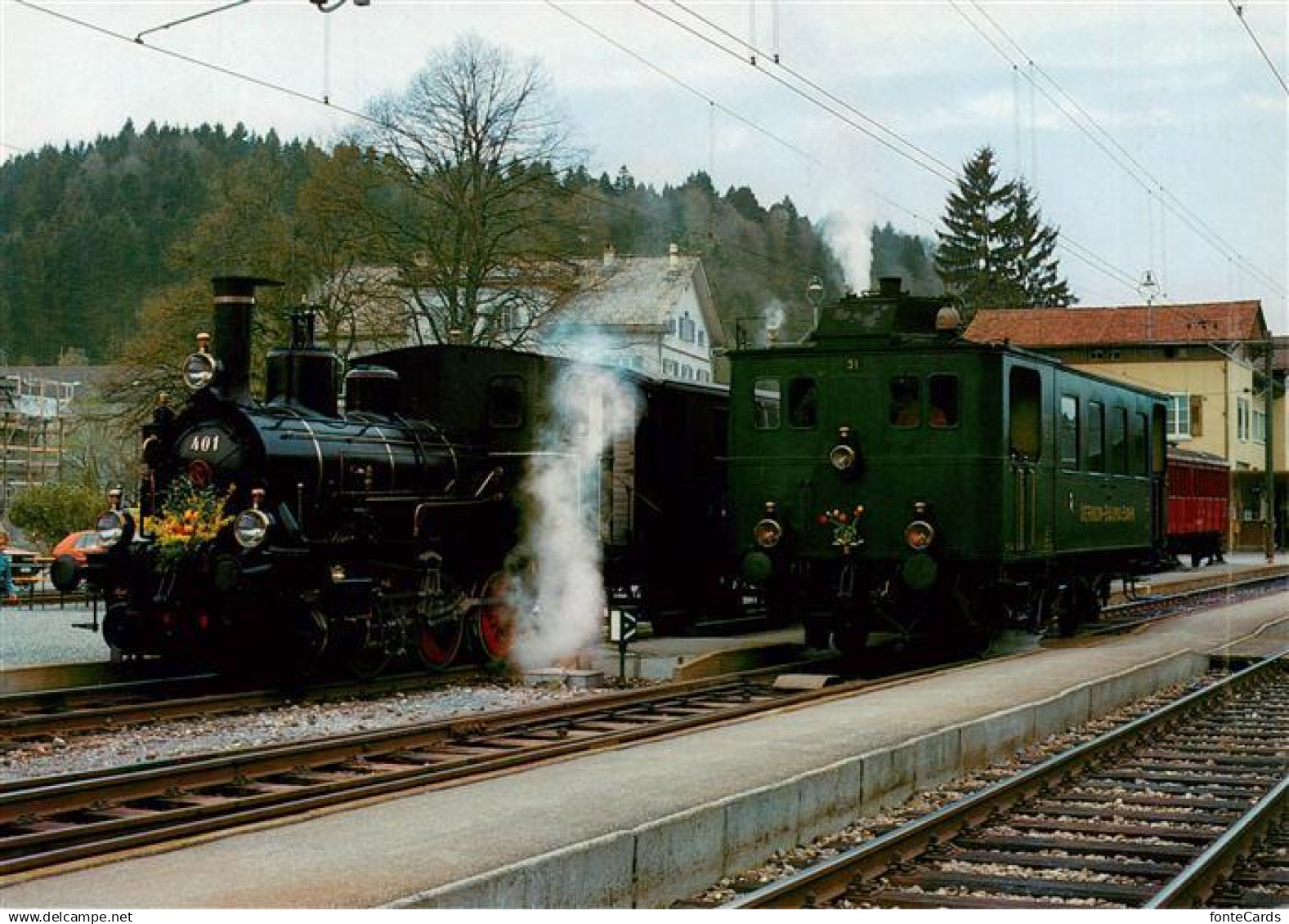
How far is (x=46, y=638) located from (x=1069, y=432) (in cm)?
1320

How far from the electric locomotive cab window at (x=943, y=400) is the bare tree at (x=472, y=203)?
60.9 feet

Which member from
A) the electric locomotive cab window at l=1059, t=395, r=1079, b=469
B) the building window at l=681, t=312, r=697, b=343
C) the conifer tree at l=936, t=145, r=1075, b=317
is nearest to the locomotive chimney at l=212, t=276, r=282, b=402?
the electric locomotive cab window at l=1059, t=395, r=1079, b=469

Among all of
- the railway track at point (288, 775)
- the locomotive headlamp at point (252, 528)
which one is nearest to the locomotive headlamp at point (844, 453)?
the railway track at point (288, 775)

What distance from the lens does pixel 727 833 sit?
24.3ft

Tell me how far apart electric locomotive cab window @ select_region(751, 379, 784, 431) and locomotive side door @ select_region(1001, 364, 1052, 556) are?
254 centimetres

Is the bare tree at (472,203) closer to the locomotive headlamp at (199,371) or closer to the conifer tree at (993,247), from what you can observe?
the locomotive headlamp at (199,371)

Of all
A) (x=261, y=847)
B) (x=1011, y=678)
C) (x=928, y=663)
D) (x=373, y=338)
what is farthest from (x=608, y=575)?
(x=373, y=338)

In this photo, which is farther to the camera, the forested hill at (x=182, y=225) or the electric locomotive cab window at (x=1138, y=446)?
the forested hill at (x=182, y=225)

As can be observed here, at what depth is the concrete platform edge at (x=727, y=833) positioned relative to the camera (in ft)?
19.5

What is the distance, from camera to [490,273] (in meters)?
34.5

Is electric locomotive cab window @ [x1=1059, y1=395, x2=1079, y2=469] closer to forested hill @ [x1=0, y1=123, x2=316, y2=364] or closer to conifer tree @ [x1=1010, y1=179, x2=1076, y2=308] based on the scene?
forested hill @ [x1=0, y1=123, x2=316, y2=364]

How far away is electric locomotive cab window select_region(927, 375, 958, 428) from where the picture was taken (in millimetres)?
15859

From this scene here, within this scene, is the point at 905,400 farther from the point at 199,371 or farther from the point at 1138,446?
the point at 199,371

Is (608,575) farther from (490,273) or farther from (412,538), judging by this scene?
(490,273)
